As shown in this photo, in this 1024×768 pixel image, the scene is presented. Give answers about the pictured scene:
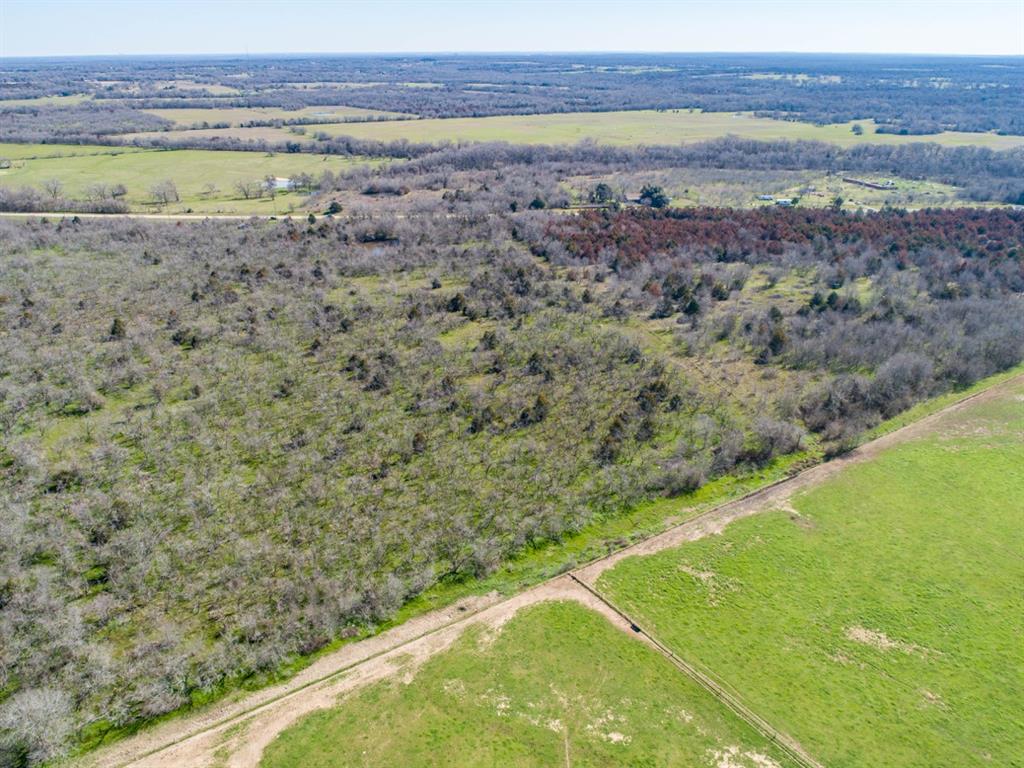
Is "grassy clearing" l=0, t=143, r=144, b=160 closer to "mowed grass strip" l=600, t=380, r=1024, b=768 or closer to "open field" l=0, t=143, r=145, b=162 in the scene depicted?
"open field" l=0, t=143, r=145, b=162

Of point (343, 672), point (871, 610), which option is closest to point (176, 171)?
point (343, 672)

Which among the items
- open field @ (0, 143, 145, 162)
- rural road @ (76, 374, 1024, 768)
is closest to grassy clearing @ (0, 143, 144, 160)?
open field @ (0, 143, 145, 162)

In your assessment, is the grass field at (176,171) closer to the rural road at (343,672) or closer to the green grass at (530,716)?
the rural road at (343,672)

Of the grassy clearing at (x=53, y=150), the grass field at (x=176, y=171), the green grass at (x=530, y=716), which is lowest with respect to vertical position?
the green grass at (x=530, y=716)

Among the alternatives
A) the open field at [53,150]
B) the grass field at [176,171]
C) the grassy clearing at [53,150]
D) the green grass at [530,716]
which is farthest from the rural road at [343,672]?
the grassy clearing at [53,150]

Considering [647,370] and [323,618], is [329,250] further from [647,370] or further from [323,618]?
[323,618]

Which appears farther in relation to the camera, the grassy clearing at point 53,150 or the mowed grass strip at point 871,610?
the grassy clearing at point 53,150
